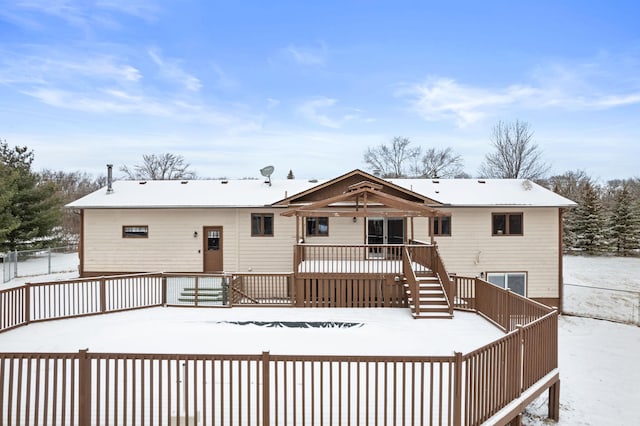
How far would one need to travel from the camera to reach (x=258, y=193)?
713 inches

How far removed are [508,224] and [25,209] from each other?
27807mm

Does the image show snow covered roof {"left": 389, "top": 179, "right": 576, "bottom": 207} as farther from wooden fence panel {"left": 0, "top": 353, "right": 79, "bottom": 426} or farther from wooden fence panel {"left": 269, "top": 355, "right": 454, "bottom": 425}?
wooden fence panel {"left": 0, "top": 353, "right": 79, "bottom": 426}

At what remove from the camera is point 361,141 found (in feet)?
151

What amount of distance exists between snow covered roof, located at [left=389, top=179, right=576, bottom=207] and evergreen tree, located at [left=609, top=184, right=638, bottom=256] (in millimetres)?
18406

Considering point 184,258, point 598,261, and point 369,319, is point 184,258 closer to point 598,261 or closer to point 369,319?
point 369,319

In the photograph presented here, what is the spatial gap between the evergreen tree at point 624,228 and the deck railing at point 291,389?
30192 millimetres

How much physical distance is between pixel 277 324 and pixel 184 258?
27.1 ft

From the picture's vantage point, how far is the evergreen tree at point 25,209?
2334 centimetres

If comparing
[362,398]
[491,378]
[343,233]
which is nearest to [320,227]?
[343,233]

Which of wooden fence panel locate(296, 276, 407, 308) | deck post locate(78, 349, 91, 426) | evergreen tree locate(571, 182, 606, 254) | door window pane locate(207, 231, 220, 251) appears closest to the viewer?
deck post locate(78, 349, 91, 426)

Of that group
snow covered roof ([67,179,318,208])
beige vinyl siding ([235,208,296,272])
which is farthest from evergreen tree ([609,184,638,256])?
beige vinyl siding ([235,208,296,272])

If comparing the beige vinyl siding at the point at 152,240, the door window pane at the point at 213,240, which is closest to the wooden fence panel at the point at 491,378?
the beige vinyl siding at the point at 152,240

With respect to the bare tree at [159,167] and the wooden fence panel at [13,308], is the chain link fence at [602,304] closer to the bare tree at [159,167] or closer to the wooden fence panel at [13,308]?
the wooden fence panel at [13,308]

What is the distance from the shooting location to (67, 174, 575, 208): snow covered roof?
658 inches
